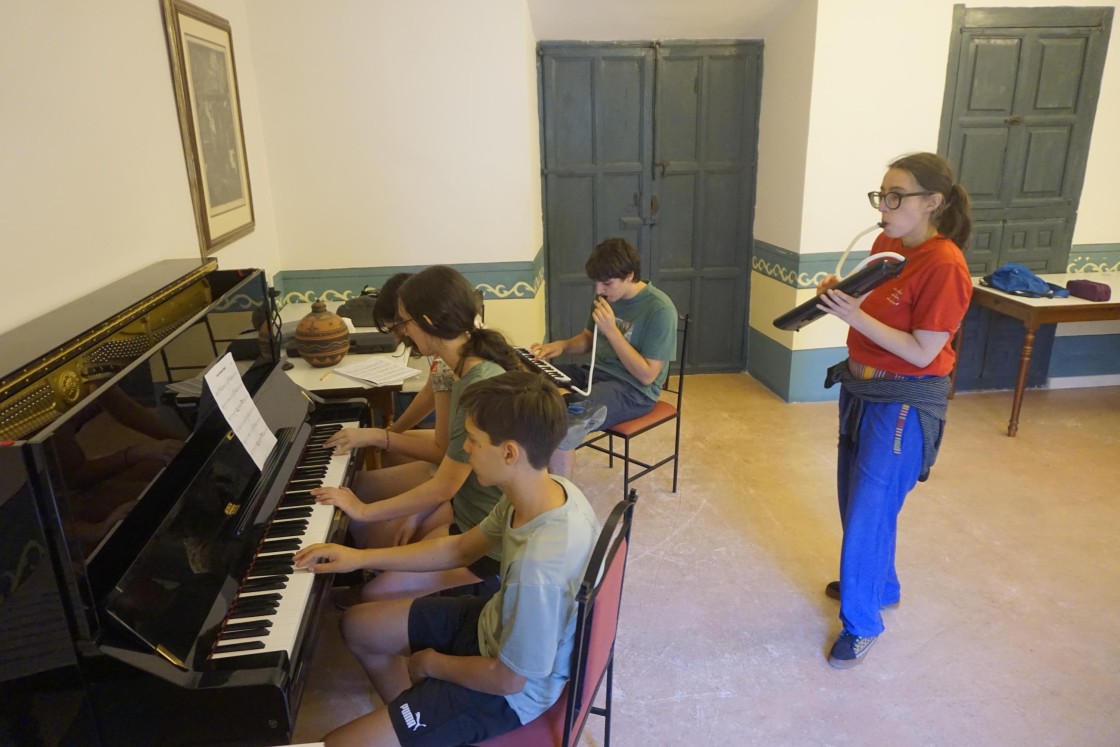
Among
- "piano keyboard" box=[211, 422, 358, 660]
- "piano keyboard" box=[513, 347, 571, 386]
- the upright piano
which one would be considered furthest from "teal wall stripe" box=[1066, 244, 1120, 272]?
the upright piano

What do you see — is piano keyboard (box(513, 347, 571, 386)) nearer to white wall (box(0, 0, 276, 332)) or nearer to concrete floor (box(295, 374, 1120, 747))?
concrete floor (box(295, 374, 1120, 747))

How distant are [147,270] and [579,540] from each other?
4.69 feet

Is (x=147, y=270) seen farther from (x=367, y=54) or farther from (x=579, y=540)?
(x=367, y=54)

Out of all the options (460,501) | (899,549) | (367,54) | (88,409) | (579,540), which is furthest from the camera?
(367,54)

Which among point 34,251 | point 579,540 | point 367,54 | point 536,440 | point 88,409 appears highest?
point 367,54

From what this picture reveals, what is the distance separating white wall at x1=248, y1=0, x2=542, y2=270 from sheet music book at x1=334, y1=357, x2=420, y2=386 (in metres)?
1.11

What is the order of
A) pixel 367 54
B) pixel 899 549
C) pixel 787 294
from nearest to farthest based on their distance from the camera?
1. pixel 899 549
2. pixel 367 54
3. pixel 787 294

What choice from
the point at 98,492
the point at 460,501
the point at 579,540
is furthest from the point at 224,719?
the point at 460,501

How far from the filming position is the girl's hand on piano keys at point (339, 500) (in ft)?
5.59

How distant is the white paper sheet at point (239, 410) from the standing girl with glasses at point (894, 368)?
1.43m

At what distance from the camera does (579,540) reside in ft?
4.43

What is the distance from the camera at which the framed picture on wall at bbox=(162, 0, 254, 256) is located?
235cm

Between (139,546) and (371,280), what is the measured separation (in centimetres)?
257

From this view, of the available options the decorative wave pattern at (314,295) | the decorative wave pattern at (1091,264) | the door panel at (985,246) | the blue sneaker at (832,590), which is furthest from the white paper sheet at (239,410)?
the decorative wave pattern at (1091,264)
